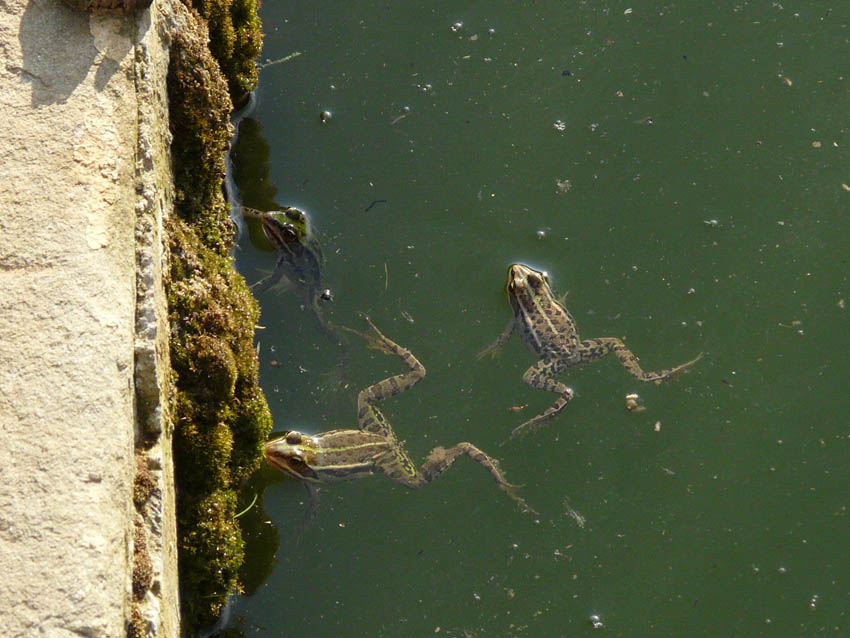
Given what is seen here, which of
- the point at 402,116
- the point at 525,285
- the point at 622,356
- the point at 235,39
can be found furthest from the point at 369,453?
the point at 235,39

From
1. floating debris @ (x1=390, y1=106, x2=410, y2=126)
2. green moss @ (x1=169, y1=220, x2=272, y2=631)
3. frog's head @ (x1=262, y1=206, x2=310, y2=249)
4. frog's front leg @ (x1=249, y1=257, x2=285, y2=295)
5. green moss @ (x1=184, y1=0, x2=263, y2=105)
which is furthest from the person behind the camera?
floating debris @ (x1=390, y1=106, x2=410, y2=126)

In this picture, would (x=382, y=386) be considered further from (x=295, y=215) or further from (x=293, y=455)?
(x=295, y=215)

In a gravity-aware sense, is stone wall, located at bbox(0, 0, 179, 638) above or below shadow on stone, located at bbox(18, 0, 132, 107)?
below

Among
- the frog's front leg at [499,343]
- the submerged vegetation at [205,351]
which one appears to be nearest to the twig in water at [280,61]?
the submerged vegetation at [205,351]

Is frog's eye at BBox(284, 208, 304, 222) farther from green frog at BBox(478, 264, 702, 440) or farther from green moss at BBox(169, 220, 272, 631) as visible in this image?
green frog at BBox(478, 264, 702, 440)

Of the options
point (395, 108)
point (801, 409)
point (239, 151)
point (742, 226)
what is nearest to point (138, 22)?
point (239, 151)

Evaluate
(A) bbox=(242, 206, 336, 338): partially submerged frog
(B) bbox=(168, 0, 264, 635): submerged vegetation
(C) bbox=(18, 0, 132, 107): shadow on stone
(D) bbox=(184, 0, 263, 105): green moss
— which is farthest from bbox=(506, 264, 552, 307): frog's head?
(C) bbox=(18, 0, 132, 107): shadow on stone
